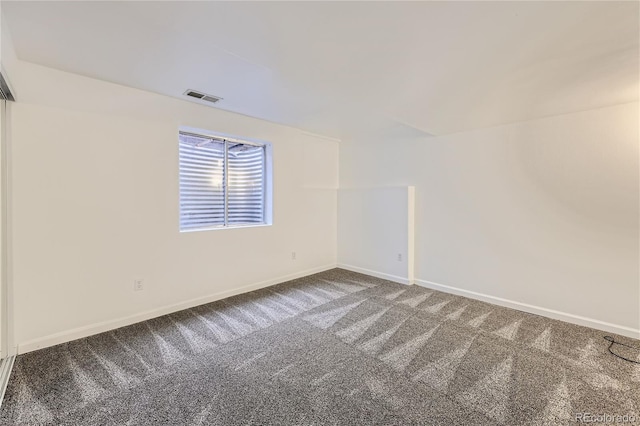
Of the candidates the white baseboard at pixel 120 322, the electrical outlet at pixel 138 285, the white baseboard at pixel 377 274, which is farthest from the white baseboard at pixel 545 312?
the electrical outlet at pixel 138 285

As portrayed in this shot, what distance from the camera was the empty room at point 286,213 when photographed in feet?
5.35

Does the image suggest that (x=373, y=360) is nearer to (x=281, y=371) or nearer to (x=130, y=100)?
(x=281, y=371)

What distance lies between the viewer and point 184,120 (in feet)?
10.2

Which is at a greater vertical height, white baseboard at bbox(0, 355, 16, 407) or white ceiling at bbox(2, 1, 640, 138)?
white ceiling at bbox(2, 1, 640, 138)

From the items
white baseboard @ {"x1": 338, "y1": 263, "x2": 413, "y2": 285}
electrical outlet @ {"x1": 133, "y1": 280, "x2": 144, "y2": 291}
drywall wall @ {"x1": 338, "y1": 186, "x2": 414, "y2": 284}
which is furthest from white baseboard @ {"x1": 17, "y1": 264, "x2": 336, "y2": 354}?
drywall wall @ {"x1": 338, "y1": 186, "x2": 414, "y2": 284}

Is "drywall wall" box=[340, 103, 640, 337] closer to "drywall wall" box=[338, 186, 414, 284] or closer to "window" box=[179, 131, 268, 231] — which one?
"drywall wall" box=[338, 186, 414, 284]

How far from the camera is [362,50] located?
71.3 inches

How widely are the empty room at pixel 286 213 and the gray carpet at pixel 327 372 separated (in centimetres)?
2

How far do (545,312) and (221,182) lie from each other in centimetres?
425

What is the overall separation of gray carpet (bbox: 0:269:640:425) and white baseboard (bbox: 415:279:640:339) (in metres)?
0.11

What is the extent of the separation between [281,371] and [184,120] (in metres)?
2.80

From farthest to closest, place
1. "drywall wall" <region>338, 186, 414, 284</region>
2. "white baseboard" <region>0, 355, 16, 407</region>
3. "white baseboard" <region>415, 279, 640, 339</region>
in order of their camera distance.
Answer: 1. "drywall wall" <region>338, 186, 414, 284</region>
2. "white baseboard" <region>415, 279, 640, 339</region>
3. "white baseboard" <region>0, 355, 16, 407</region>

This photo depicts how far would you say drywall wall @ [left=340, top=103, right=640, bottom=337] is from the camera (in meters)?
2.59

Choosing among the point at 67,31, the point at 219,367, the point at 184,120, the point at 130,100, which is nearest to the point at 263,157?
the point at 184,120
